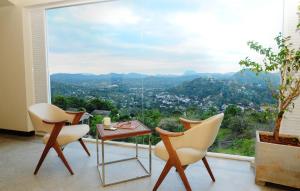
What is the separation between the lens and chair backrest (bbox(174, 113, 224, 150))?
91.1 inches

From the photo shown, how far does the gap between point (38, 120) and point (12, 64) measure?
187 cm

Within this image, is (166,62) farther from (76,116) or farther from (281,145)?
(281,145)

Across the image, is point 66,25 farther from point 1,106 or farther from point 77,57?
point 1,106

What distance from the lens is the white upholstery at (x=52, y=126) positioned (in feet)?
9.70

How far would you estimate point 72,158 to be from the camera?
131 inches

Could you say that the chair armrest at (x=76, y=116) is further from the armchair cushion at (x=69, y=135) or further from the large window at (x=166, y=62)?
the large window at (x=166, y=62)

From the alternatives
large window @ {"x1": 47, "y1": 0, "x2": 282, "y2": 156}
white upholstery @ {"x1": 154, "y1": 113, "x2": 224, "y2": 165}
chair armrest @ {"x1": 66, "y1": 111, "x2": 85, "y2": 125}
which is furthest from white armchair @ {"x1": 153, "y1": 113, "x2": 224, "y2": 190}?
chair armrest @ {"x1": 66, "y1": 111, "x2": 85, "y2": 125}

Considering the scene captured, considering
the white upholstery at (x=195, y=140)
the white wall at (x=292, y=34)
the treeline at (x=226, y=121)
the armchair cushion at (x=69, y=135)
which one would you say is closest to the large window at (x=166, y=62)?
the treeline at (x=226, y=121)

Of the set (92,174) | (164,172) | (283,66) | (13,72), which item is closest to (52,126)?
(92,174)

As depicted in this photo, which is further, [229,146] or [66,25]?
[66,25]

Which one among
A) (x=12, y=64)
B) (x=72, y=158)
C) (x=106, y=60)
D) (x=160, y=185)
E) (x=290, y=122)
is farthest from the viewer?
(x=12, y=64)

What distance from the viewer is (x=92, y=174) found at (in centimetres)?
287

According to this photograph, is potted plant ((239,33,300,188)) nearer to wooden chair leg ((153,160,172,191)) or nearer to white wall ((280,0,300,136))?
white wall ((280,0,300,136))

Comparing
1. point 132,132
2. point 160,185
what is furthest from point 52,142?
point 160,185
